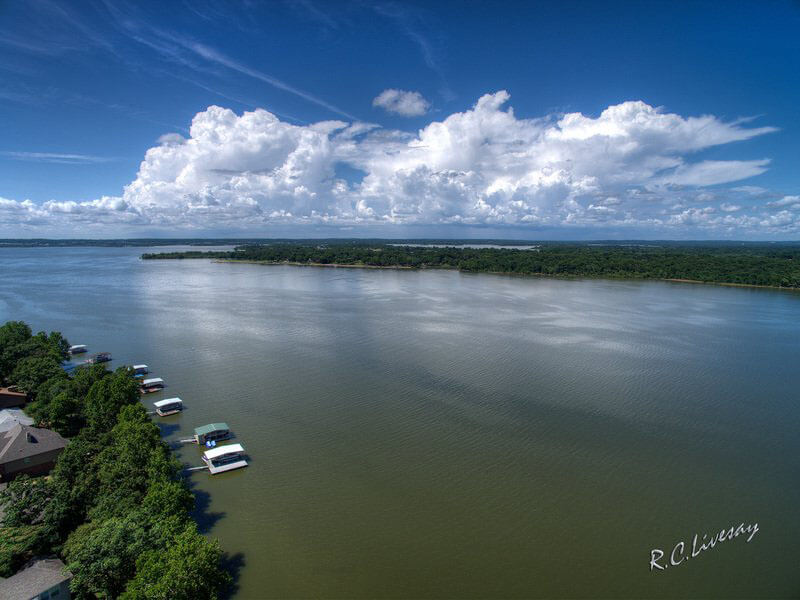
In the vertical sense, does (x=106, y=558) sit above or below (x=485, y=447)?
above

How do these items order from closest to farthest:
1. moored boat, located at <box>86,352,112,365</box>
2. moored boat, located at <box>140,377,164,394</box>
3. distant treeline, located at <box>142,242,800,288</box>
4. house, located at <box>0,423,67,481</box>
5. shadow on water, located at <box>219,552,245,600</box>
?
1. shadow on water, located at <box>219,552,245,600</box>
2. house, located at <box>0,423,67,481</box>
3. moored boat, located at <box>140,377,164,394</box>
4. moored boat, located at <box>86,352,112,365</box>
5. distant treeline, located at <box>142,242,800,288</box>

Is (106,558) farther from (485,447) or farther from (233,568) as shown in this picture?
(485,447)

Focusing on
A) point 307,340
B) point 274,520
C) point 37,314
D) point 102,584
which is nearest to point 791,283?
point 307,340

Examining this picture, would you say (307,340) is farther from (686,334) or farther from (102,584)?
(686,334)

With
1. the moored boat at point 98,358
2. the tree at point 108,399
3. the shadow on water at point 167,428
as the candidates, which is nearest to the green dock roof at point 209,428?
the shadow on water at point 167,428

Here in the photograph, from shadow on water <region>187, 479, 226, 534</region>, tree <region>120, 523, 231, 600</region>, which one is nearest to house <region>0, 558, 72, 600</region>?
tree <region>120, 523, 231, 600</region>

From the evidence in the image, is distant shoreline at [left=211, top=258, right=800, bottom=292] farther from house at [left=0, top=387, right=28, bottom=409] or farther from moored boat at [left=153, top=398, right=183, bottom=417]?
house at [left=0, top=387, right=28, bottom=409]

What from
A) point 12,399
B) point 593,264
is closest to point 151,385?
point 12,399
